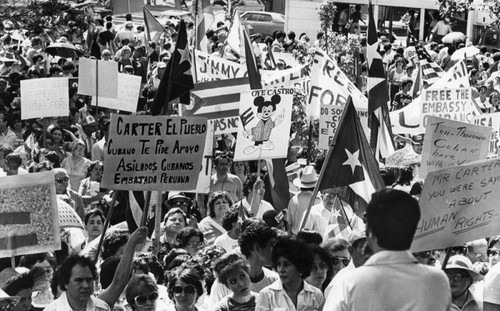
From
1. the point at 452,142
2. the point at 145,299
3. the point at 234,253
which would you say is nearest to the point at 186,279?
the point at 145,299

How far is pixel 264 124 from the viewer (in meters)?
Result: 13.5

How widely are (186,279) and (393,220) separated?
273 centimetres

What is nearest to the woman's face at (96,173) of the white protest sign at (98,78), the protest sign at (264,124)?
the protest sign at (264,124)

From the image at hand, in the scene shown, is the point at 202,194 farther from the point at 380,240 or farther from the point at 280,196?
the point at 380,240

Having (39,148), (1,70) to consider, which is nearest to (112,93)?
(39,148)

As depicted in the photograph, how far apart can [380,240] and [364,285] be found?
0.69ft

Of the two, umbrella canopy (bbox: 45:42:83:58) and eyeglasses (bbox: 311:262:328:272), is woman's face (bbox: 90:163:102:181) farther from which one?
umbrella canopy (bbox: 45:42:83:58)

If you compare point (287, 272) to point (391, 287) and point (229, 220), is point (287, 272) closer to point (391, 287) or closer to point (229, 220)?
point (391, 287)

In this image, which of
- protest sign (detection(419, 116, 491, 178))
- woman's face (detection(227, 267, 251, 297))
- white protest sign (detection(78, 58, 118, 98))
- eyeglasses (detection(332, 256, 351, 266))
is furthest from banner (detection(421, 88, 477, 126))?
woman's face (detection(227, 267, 251, 297))

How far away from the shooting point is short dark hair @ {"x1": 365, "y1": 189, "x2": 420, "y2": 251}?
5.12 m

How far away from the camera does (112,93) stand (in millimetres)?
17219

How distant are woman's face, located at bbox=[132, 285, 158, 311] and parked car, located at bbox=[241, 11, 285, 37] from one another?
92.1 feet

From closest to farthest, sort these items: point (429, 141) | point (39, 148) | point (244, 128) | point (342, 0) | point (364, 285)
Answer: point (364, 285), point (429, 141), point (244, 128), point (39, 148), point (342, 0)

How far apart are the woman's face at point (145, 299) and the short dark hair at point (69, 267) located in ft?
1.35
